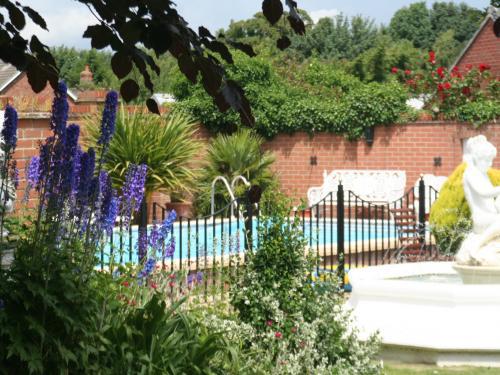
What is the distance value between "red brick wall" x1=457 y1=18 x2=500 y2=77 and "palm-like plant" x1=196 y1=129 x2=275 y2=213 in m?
11.3

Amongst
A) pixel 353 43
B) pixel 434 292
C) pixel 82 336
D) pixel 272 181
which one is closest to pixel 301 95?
pixel 272 181

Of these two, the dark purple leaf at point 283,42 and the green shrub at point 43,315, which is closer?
the dark purple leaf at point 283,42

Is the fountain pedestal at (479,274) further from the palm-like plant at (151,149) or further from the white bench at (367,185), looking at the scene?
the white bench at (367,185)

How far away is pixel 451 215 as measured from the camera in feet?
38.5

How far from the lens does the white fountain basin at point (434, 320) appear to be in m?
7.35

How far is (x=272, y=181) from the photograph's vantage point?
19.4 m

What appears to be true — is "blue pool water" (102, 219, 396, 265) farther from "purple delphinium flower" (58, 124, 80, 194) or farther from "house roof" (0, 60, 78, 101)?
"house roof" (0, 60, 78, 101)

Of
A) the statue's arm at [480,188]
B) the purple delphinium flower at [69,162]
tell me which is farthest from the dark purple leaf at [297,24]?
the statue's arm at [480,188]

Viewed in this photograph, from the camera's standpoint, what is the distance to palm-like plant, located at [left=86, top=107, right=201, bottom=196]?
15.6 metres

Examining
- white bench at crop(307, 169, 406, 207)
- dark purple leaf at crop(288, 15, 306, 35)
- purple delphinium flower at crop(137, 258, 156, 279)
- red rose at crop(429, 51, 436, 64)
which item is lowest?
purple delphinium flower at crop(137, 258, 156, 279)

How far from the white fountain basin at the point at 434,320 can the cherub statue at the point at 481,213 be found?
0.56m

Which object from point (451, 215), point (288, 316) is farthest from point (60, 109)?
point (451, 215)

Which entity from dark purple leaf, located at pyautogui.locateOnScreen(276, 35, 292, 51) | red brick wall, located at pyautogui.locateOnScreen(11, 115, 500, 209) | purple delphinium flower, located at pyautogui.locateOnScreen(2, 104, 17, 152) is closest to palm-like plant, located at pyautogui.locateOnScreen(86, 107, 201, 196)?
red brick wall, located at pyautogui.locateOnScreen(11, 115, 500, 209)

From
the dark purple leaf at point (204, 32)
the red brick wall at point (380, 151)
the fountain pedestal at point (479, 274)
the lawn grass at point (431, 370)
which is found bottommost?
the lawn grass at point (431, 370)
